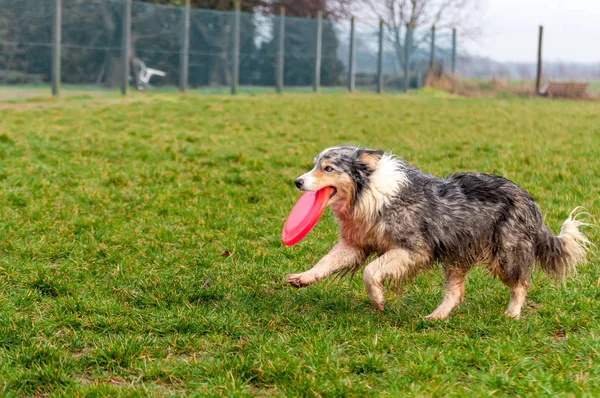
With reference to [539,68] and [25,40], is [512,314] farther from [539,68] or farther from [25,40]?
[539,68]

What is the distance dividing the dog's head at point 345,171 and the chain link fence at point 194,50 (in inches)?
629

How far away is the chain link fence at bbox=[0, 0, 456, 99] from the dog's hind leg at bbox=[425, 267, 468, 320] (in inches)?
648

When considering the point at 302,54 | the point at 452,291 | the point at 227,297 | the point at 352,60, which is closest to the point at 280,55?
the point at 302,54

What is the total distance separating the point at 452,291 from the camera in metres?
5.18

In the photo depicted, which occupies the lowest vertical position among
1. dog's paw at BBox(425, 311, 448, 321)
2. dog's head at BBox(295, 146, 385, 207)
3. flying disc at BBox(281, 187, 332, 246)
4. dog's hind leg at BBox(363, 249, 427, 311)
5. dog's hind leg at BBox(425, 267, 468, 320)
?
dog's paw at BBox(425, 311, 448, 321)

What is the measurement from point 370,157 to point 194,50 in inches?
795

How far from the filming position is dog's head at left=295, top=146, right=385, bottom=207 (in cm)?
506

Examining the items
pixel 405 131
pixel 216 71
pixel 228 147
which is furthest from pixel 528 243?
pixel 216 71

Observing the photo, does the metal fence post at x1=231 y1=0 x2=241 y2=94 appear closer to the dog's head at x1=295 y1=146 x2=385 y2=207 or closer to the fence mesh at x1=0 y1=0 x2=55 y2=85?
the fence mesh at x1=0 y1=0 x2=55 y2=85

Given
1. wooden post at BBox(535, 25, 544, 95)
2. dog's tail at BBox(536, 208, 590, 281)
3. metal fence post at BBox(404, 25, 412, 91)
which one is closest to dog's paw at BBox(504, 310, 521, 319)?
dog's tail at BBox(536, 208, 590, 281)

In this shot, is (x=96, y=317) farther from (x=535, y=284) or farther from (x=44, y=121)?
(x=44, y=121)

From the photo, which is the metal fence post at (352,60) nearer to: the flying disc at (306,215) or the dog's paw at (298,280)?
the flying disc at (306,215)

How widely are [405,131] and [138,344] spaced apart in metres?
11.1

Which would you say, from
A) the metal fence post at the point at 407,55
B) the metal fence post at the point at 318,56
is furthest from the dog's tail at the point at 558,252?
the metal fence post at the point at 407,55
